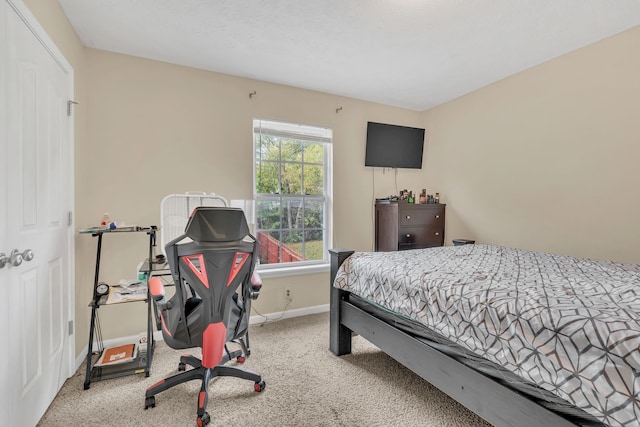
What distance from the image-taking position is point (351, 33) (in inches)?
92.6

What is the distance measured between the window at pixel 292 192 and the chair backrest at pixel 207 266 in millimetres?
1548

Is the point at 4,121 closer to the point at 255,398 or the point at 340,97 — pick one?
the point at 255,398

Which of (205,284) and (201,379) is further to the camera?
(201,379)

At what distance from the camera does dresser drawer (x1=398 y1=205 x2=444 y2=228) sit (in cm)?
355

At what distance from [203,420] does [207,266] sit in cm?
82

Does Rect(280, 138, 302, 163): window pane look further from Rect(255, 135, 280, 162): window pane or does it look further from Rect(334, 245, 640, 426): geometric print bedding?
Rect(334, 245, 640, 426): geometric print bedding

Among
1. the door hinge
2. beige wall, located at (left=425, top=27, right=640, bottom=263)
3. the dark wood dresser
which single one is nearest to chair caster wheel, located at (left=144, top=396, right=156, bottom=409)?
the door hinge

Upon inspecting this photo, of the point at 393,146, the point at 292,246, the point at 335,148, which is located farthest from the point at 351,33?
the point at 292,246

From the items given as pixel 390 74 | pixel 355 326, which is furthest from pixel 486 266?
pixel 390 74

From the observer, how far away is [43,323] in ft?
5.78

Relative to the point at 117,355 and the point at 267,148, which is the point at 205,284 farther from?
the point at 267,148

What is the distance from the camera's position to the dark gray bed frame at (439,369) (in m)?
1.21

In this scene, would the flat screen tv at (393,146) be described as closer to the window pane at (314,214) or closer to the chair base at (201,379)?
the window pane at (314,214)

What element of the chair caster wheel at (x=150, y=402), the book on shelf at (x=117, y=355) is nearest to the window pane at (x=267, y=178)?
the book on shelf at (x=117, y=355)
